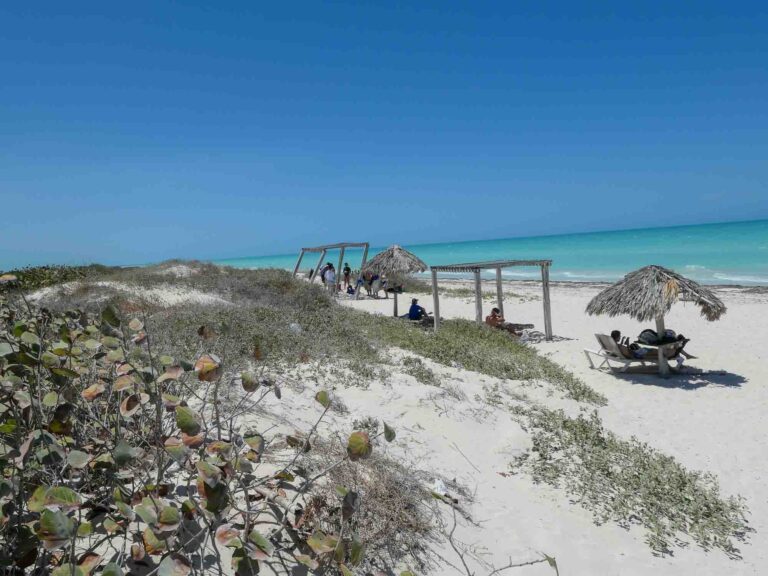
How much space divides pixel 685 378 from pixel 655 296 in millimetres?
1618

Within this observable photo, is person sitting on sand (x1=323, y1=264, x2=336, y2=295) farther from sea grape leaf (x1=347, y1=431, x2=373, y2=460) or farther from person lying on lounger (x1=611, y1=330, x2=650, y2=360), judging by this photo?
sea grape leaf (x1=347, y1=431, x2=373, y2=460)

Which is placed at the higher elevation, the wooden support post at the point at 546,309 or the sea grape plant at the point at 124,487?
the sea grape plant at the point at 124,487

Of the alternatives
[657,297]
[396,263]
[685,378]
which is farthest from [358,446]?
[396,263]

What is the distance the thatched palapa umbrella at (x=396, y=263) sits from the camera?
1603 centimetres

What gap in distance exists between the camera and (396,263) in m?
16.2

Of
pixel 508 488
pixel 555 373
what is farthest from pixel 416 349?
pixel 508 488

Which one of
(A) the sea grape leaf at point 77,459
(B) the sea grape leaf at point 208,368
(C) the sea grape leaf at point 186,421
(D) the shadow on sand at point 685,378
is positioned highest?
(B) the sea grape leaf at point 208,368

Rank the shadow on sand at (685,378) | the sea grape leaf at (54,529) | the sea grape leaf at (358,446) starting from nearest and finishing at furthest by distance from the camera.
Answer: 1. the sea grape leaf at (54,529)
2. the sea grape leaf at (358,446)
3. the shadow on sand at (685,378)

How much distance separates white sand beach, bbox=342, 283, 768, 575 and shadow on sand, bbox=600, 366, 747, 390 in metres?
0.02

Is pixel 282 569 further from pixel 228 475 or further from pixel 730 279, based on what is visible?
pixel 730 279

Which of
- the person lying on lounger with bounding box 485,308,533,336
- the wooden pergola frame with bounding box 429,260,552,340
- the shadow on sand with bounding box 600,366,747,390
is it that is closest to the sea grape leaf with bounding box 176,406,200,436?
the shadow on sand with bounding box 600,366,747,390

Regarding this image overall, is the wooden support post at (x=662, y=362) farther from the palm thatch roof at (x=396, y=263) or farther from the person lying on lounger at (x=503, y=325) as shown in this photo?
the palm thatch roof at (x=396, y=263)

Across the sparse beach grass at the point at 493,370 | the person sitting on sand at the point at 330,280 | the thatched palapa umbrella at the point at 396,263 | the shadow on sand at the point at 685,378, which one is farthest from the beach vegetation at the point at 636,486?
the person sitting on sand at the point at 330,280

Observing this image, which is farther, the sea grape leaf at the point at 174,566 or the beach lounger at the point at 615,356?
the beach lounger at the point at 615,356
